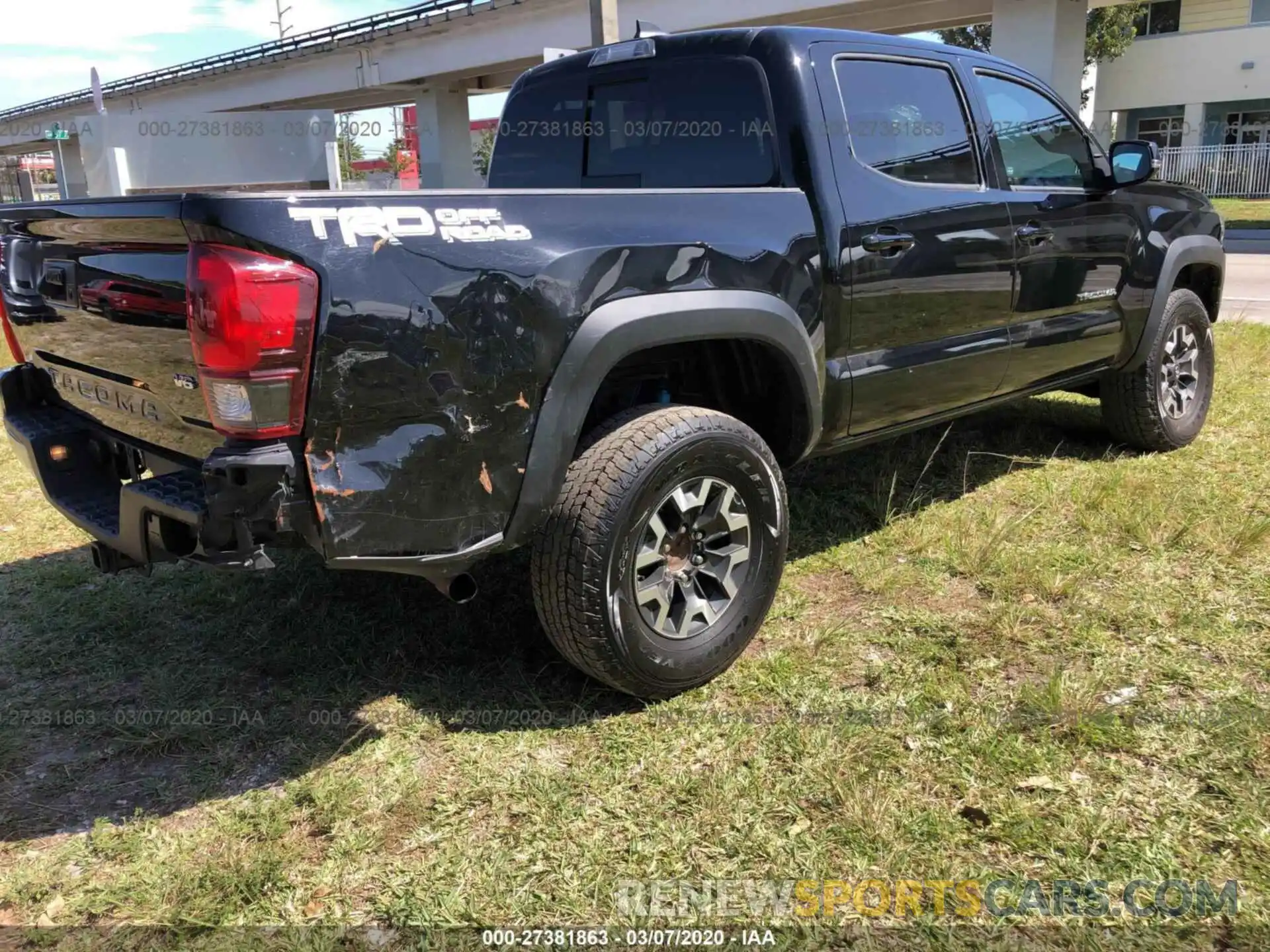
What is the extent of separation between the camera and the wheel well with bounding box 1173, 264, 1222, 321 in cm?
520

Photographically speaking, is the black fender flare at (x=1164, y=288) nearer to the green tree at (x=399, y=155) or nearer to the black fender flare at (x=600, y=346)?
the black fender flare at (x=600, y=346)

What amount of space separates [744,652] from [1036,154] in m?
2.58

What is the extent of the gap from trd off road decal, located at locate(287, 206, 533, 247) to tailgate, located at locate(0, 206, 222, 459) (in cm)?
32

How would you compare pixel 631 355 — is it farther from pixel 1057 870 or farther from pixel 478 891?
pixel 1057 870

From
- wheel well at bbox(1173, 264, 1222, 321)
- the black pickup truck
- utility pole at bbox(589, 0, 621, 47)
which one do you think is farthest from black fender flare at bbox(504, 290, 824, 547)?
utility pole at bbox(589, 0, 621, 47)

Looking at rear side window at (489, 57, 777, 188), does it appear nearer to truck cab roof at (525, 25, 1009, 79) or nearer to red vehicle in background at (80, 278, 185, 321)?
truck cab roof at (525, 25, 1009, 79)

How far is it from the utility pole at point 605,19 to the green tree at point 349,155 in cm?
3428

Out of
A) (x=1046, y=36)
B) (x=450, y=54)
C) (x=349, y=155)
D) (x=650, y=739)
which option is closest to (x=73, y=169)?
(x=349, y=155)

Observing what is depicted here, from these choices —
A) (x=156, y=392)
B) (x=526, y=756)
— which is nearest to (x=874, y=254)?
(x=526, y=756)

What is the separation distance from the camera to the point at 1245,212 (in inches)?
928

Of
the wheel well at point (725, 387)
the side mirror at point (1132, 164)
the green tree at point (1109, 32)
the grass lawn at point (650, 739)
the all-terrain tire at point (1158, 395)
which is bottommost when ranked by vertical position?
the grass lawn at point (650, 739)

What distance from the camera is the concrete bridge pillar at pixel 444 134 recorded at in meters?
32.8
